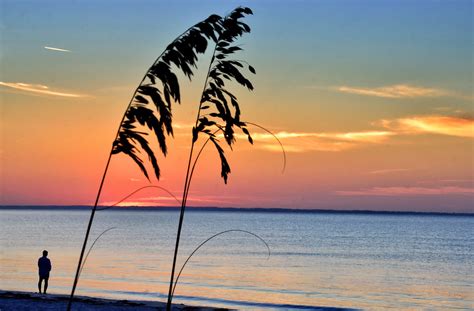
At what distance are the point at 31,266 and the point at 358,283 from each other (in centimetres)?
2549

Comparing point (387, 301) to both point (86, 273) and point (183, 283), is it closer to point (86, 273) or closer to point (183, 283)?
point (183, 283)

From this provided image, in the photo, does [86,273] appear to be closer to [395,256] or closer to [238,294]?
[238,294]

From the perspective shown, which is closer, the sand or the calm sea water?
the sand

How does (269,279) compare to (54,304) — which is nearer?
(54,304)

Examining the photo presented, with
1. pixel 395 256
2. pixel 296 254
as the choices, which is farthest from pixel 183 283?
pixel 395 256

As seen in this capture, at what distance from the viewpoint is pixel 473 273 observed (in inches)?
2429

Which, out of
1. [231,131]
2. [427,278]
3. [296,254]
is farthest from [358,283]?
[231,131]

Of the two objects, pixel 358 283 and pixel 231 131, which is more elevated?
pixel 231 131

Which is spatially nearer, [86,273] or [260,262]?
[86,273]

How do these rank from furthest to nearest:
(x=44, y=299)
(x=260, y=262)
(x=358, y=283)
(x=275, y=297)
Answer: (x=260, y=262), (x=358, y=283), (x=275, y=297), (x=44, y=299)

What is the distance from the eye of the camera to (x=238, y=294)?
128 feet

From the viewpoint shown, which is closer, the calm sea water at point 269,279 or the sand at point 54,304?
the sand at point 54,304

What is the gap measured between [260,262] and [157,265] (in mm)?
10491

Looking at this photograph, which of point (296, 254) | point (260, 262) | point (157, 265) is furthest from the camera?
point (296, 254)
